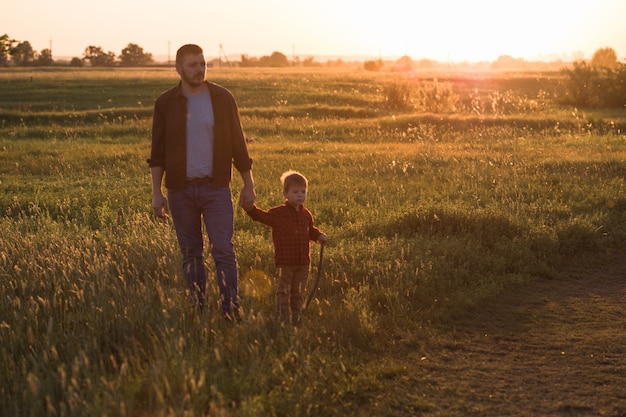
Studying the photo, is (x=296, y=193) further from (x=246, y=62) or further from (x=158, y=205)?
(x=246, y=62)

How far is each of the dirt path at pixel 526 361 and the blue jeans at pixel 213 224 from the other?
60.6 inches

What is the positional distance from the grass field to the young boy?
276 millimetres

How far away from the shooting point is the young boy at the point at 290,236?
6551 millimetres

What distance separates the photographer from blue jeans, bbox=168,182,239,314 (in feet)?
21.5

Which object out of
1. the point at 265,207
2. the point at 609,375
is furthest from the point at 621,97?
the point at 609,375

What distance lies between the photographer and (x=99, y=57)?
377 feet

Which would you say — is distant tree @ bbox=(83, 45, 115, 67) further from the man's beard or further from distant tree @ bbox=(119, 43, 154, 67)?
the man's beard

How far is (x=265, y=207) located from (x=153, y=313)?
587 cm

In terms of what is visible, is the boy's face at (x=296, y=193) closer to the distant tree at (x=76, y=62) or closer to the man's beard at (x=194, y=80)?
the man's beard at (x=194, y=80)

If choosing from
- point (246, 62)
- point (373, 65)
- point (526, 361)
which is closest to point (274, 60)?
point (246, 62)

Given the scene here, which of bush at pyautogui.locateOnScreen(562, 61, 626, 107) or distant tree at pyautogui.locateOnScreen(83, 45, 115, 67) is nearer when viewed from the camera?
bush at pyautogui.locateOnScreen(562, 61, 626, 107)

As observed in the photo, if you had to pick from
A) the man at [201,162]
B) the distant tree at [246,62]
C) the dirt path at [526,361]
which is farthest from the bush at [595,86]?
the distant tree at [246,62]

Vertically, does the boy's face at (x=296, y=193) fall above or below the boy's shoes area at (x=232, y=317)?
above

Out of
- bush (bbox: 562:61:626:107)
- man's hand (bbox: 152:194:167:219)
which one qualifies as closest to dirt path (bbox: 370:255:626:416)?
man's hand (bbox: 152:194:167:219)
